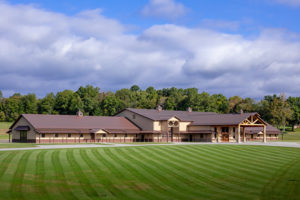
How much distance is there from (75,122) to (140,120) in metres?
12.9

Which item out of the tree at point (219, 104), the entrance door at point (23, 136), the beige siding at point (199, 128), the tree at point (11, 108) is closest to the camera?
the entrance door at point (23, 136)

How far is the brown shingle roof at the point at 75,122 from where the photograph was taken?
5741cm

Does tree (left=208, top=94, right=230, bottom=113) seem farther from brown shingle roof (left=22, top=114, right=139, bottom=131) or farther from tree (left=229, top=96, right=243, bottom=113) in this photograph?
brown shingle roof (left=22, top=114, right=139, bottom=131)

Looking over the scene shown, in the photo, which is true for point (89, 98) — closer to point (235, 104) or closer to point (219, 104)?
point (219, 104)

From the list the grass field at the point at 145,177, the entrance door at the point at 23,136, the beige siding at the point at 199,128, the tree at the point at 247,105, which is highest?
the tree at the point at 247,105

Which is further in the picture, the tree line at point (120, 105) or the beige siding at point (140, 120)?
the tree line at point (120, 105)

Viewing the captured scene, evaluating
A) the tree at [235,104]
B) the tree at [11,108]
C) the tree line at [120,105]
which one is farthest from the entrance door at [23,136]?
the tree at [235,104]

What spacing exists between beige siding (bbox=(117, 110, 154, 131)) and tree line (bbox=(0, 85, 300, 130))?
1361 inches

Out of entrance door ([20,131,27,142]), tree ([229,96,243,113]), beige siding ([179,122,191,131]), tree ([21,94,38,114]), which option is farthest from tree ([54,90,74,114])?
tree ([229,96,243,113])

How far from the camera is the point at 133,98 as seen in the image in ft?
400

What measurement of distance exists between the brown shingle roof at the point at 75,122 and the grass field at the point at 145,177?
30.6 m

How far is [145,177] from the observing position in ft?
65.9

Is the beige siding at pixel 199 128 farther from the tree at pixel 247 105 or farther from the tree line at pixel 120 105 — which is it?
the tree at pixel 247 105

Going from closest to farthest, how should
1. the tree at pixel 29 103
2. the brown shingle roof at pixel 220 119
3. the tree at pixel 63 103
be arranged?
the brown shingle roof at pixel 220 119 → the tree at pixel 63 103 → the tree at pixel 29 103
